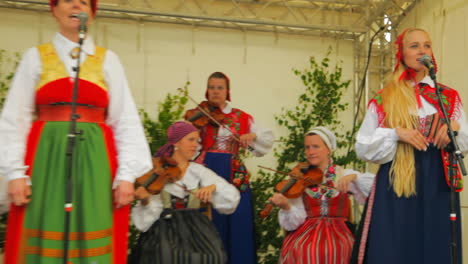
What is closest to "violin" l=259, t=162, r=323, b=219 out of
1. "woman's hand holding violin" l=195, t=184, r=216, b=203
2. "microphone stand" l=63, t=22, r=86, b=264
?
"woman's hand holding violin" l=195, t=184, r=216, b=203

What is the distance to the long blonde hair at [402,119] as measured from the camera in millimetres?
2549

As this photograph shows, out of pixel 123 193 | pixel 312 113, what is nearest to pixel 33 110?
pixel 123 193

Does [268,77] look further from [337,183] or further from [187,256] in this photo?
[187,256]

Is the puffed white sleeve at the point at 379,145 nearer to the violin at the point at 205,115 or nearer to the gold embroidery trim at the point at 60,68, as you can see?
the gold embroidery trim at the point at 60,68

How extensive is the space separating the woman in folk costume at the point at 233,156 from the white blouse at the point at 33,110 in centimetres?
186

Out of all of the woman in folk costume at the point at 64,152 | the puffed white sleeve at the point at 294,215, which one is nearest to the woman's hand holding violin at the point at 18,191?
the woman in folk costume at the point at 64,152

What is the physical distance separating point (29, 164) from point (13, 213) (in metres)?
0.20

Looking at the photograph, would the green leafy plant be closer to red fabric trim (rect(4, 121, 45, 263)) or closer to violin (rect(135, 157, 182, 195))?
violin (rect(135, 157, 182, 195))

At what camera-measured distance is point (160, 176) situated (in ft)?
10.1

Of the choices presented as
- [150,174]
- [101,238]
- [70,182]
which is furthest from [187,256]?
[70,182]

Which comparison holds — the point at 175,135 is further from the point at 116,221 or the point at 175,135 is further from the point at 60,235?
the point at 60,235

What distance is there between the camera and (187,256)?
2875mm

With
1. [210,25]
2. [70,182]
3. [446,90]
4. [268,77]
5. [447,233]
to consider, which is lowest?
[447,233]

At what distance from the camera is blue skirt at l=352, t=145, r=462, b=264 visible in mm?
2514
